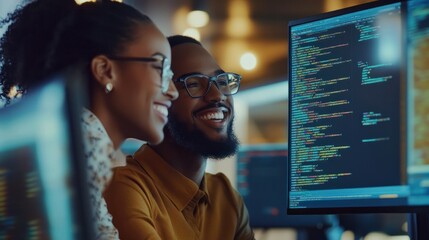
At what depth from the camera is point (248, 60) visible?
719cm

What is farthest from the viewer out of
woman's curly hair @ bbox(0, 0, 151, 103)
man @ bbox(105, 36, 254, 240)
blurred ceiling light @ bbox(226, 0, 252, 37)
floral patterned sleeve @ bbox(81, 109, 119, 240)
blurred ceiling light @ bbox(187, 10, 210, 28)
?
blurred ceiling light @ bbox(187, 10, 210, 28)

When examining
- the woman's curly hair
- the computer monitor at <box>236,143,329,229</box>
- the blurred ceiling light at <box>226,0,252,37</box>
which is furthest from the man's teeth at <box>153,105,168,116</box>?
the blurred ceiling light at <box>226,0,252,37</box>

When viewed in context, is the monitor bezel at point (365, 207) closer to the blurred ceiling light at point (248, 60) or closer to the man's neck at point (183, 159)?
the man's neck at point (183, 159)

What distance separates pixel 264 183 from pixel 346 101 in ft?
6.47

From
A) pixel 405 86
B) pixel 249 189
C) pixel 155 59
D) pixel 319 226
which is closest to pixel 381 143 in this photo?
pixel 405 86

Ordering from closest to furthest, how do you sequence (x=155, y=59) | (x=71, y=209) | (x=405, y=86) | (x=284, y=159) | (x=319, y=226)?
(x=71, y=209) < (x=155, y=59) < (x=405, y=86) < (x=319, y=226) < (x=284, y=159)

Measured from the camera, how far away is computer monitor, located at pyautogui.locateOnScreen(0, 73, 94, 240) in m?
0.52

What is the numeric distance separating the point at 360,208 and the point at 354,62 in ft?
0.87

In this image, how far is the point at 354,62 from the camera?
130 centimetres

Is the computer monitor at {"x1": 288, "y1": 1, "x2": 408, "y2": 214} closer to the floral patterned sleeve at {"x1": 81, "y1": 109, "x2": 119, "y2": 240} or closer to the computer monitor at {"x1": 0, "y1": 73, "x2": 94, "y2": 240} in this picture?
the floral patterned sleeve at {"x1": 81, "y1": 109, "x2": 119, "y2": 240}

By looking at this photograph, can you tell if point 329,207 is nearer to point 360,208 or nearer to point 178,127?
point 360,208

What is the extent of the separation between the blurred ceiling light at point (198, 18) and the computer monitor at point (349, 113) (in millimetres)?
4524

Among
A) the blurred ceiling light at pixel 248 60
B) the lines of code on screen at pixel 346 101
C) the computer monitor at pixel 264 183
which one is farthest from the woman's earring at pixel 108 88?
the blurred ceiling light at pixel 248 60

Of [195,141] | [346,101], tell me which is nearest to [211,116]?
[195,141]
